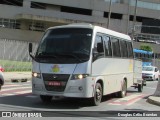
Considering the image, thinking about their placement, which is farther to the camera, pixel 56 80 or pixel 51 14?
pixel 51 14

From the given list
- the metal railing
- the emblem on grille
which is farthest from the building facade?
the emblem on grille

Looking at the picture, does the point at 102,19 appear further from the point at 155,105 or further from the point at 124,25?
the point at 155,105

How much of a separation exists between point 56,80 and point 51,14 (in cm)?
5924

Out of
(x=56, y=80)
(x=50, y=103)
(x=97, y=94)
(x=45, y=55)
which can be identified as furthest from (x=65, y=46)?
(x=50, y=103)

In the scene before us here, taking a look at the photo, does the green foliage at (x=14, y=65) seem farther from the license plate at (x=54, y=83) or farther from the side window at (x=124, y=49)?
the license plate at (x=54, y=83)

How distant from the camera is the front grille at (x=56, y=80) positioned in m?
13.5

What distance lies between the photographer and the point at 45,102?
15055mm

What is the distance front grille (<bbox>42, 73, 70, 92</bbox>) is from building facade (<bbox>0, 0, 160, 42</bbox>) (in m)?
50.7

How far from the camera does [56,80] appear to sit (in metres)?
13.6

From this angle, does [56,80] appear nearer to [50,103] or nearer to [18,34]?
[50,103]

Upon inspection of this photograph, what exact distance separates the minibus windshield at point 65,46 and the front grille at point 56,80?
0.49 meters

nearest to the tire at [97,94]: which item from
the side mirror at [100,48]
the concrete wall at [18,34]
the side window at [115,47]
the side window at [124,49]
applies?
the side mirror at [100,48]

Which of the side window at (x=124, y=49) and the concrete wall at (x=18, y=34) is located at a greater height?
the concrete wall at (x=18, y=34)

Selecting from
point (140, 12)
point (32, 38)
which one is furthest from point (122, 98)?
point (140, 12)
